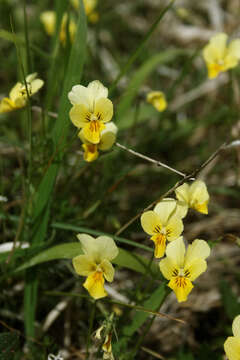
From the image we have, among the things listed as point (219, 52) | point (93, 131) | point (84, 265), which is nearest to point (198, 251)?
point (84, 265)

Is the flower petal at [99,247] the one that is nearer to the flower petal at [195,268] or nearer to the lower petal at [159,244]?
the lower petal at [159,244]

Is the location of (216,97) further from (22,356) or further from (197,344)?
(22,356)

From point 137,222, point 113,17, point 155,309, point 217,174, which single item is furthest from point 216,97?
point 155,309

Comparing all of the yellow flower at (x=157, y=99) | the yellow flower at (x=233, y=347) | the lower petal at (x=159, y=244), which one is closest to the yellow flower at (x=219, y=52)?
the yellow flower at (x=157, y=99)

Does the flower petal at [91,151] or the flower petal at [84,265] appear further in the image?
the flower petal at [91,151]

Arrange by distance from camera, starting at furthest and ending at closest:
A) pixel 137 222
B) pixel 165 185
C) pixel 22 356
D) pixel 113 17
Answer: pixel 113 17, pixel 165 185, pixel 137 222, pixel 22 356
